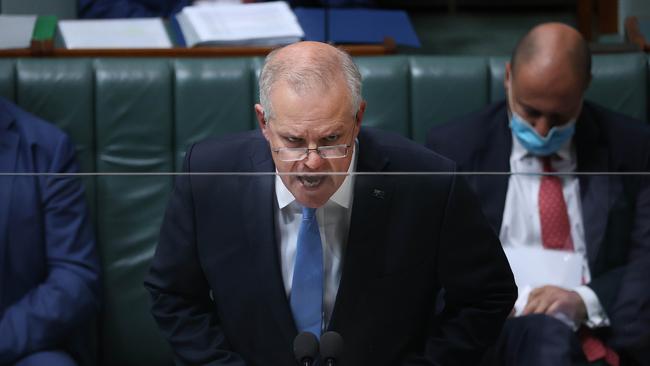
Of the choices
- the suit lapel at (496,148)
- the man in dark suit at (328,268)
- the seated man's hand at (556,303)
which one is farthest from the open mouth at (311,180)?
the suit lapel at (496,148)

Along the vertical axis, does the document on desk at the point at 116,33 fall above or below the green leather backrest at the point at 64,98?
above

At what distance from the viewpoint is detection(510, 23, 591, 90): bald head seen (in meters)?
1.87

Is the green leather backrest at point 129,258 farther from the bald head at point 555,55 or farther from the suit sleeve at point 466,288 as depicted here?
the bald head at point 555,55

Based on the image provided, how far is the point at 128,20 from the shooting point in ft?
7.59

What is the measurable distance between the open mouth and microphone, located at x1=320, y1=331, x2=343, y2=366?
0.15 meters

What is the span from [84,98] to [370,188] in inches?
39.9

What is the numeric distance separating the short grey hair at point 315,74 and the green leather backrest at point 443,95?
0.73 m

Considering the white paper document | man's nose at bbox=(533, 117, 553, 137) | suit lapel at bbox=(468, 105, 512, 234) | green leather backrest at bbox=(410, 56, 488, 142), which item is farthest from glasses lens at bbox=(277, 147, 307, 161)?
the white paper document


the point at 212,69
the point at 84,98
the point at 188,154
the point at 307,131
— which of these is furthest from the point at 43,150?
the point at 307,131

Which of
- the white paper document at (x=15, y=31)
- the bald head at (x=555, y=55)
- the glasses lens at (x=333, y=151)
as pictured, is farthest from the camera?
the white paper document at (x=15, y=31)

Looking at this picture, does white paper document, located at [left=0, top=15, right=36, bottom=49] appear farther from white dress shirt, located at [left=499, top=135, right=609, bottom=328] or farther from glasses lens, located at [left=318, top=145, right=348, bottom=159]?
white dress shirt, located at [left=499, top=135, right=609, bottom=328]

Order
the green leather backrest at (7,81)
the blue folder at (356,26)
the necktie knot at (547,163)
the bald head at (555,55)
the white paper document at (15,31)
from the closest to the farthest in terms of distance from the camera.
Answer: the necktie knot at (547,163) < the bald head at (555,55) < the green leather backrest at (7,81) < the white paper document at (15,31) < the blue folder at (356,26)

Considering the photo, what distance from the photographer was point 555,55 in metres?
1.88

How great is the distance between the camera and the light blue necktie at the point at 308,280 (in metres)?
1.11
